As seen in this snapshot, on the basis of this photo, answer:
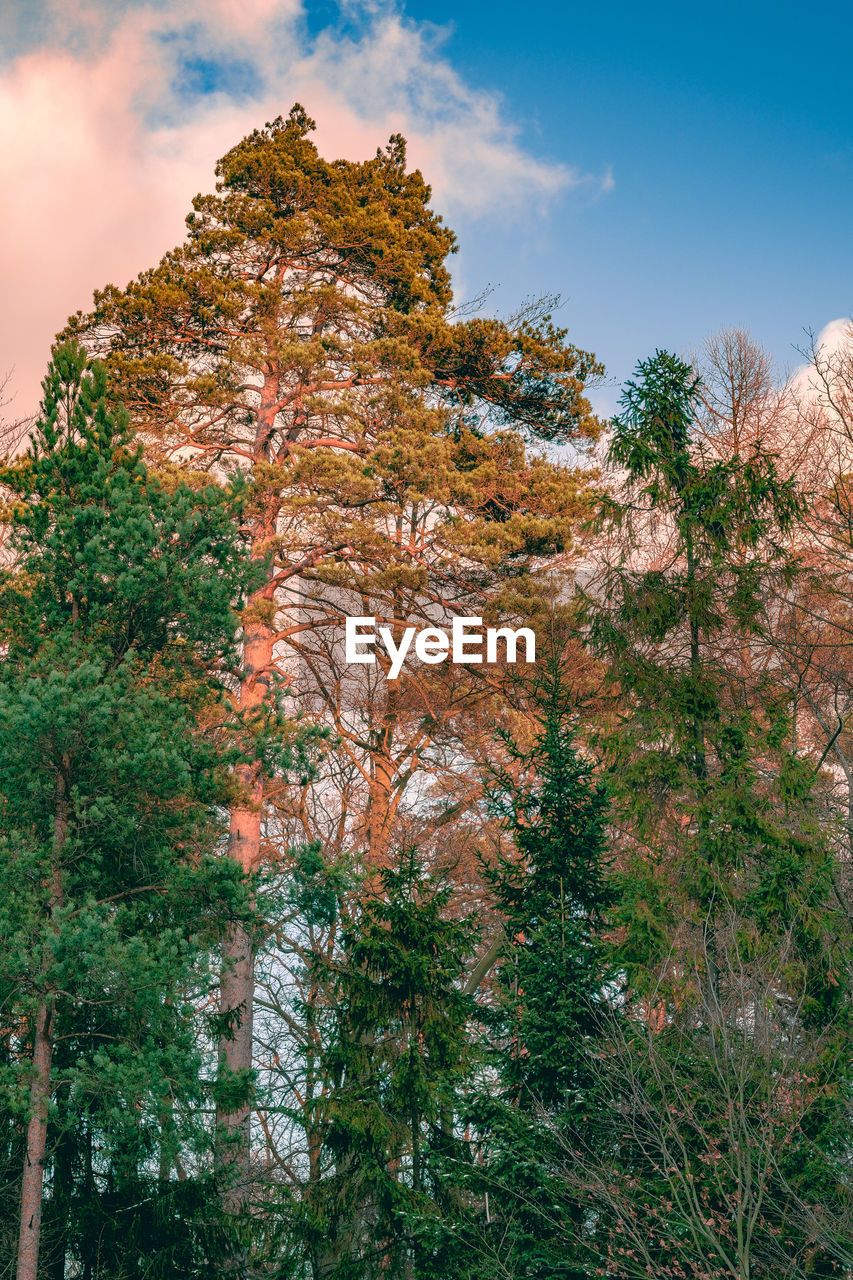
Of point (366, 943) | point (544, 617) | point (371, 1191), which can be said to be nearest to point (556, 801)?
point (366, 943)

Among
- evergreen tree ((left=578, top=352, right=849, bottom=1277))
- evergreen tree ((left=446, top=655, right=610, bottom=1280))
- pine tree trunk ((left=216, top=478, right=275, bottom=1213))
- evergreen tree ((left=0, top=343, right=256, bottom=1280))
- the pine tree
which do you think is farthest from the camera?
the pine tree

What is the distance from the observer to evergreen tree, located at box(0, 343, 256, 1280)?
10.1 meters

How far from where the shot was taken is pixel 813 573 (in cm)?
1277

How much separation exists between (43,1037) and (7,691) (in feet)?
11.8

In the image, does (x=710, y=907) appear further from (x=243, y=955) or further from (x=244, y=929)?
(x=243, y=955)

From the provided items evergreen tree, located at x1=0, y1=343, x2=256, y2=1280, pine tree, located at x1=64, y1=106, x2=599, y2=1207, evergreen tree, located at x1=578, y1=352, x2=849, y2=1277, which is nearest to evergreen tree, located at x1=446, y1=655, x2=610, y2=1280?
evergreen tree, located at x1=578, y1=352, x2=849, y2=1277

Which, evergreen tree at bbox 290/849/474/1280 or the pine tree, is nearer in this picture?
evergreen tree at bbox 290/849/474/1280

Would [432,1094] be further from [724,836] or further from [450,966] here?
[724,836]

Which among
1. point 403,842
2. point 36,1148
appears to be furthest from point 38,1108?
point 403,842

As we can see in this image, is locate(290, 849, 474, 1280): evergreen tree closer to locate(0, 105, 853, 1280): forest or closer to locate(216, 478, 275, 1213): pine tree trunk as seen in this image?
locate(0, 105, 853, 1280): forest

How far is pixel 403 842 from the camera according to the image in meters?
17.8

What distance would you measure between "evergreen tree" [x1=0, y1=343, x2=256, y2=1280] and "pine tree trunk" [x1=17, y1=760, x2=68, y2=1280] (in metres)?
0.02

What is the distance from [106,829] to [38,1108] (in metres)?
2.72

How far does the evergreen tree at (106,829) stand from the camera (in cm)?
1015
